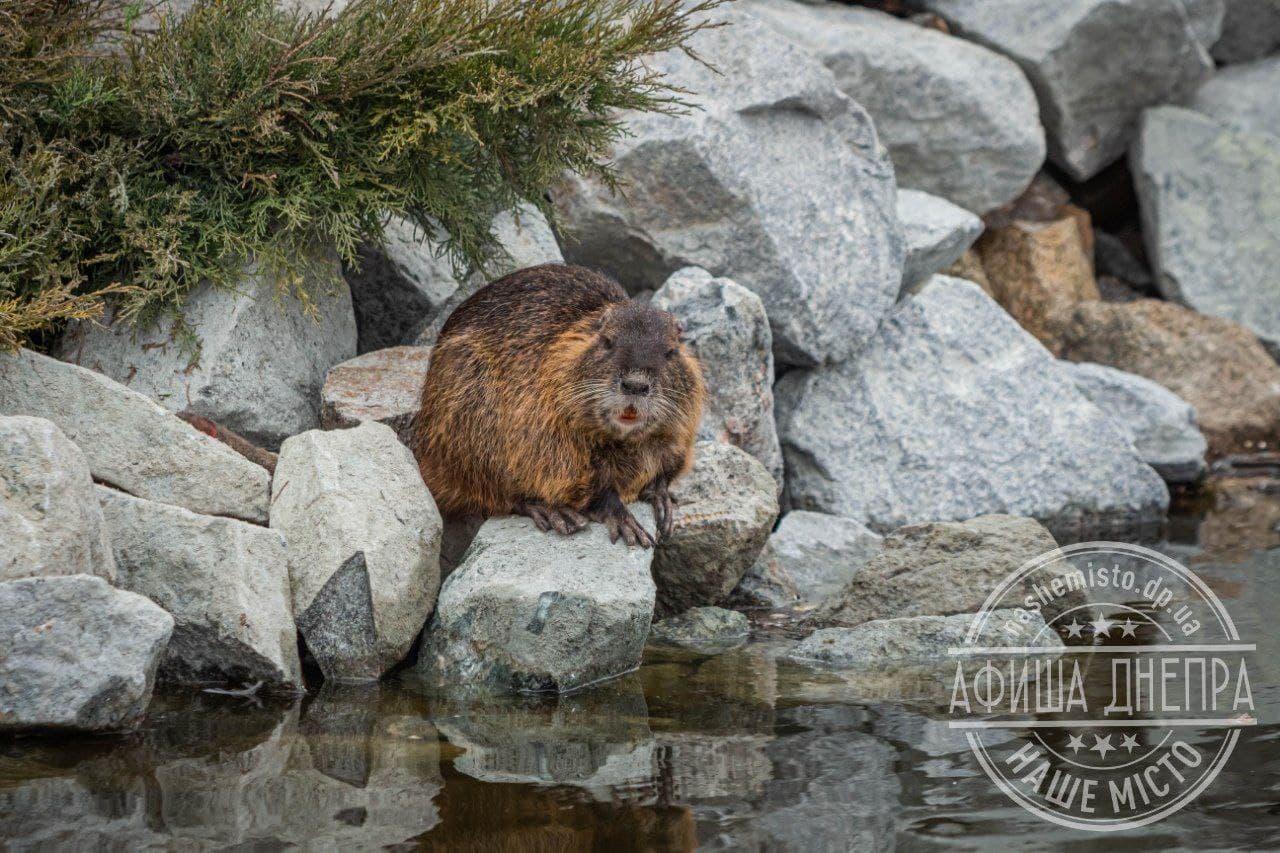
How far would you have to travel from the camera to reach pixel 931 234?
927 cm

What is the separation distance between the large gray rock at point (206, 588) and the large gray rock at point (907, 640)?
2.16 metres

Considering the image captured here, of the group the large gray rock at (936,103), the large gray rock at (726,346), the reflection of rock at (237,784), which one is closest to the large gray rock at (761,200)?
the large gray rock at (726,346)

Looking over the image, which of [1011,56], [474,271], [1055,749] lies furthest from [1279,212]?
[1055,749]

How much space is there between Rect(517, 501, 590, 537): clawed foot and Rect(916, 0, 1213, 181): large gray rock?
7193 mm

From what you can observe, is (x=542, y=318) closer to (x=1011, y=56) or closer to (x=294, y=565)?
(x=294, y=565)

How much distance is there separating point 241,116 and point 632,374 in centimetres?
221

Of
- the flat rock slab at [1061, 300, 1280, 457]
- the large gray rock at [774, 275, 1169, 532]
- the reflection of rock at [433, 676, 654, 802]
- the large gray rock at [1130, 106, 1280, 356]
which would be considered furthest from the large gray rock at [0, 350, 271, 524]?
the large gray rock at [1130, 106, 1280, 356]

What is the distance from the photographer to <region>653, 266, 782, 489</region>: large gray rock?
7.56 m

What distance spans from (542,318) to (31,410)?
2154 millimetres

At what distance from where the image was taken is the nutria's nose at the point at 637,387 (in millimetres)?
5664

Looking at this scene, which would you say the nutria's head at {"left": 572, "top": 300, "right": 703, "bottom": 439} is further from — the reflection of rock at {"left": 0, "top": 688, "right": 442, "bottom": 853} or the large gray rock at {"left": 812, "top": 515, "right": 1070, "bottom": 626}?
the reflection of rock at {"left": 0, "top": 688, "right": 442, "bottom": 853}

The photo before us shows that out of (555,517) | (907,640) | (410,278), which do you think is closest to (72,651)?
(555,517)

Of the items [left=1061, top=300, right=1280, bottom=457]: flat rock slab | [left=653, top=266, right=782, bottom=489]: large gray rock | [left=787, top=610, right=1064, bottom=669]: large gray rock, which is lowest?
[left=787, top=610, right=1064, bottom=669]: large gray rock

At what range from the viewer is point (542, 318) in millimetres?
6227
